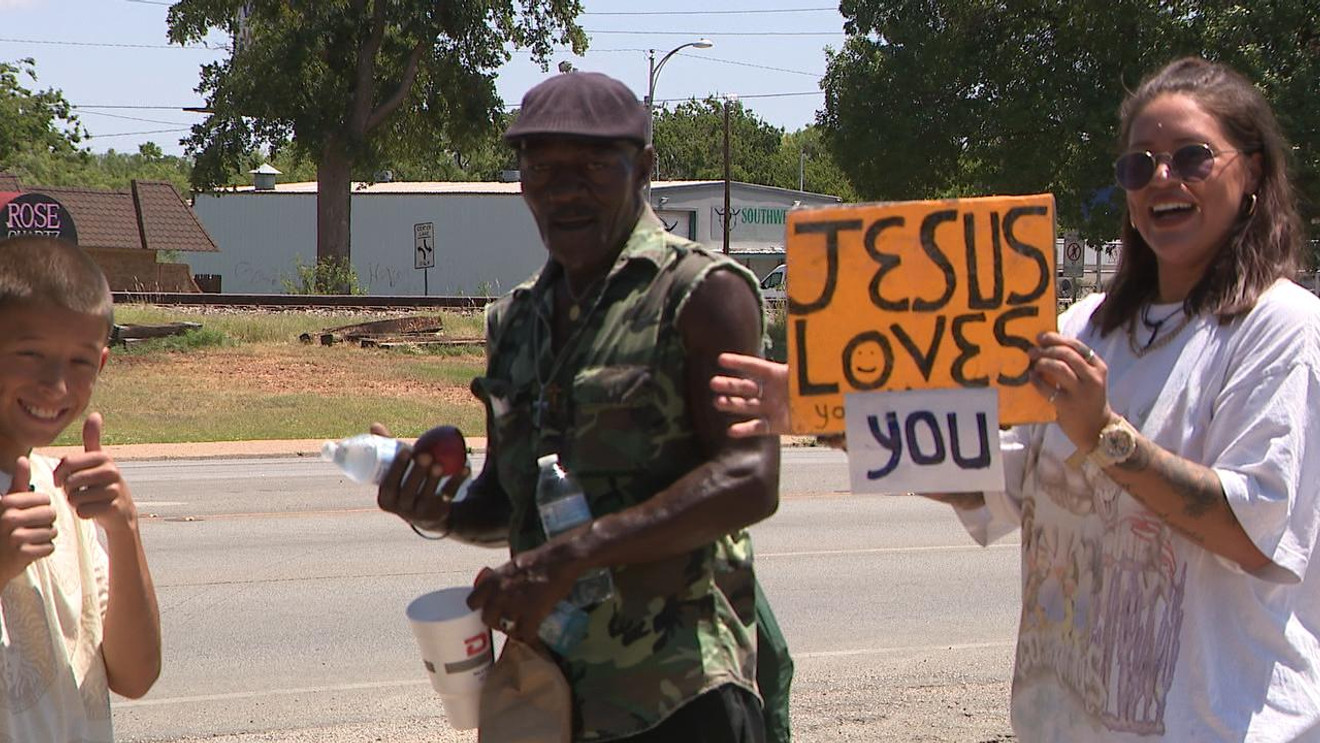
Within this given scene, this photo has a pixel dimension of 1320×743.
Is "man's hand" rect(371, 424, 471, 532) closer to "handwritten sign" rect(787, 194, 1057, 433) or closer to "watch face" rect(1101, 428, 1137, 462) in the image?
"handwritten sign" rect(787, 194, 1057, 433)

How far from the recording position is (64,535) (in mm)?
2926

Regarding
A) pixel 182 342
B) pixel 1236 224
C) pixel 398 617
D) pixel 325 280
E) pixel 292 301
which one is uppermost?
pixel 1236 224

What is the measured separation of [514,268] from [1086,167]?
37267mm

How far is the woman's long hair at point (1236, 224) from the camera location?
274 cm

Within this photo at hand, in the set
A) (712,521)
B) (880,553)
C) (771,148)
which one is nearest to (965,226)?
(712,521)

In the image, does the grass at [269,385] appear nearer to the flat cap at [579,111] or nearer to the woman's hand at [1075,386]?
the flat cap at [579,111]

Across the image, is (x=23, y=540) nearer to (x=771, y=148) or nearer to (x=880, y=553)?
(x=880, y=553)

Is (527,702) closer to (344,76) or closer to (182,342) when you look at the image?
(182,342)

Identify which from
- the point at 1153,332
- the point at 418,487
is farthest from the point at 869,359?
the point at 418,487

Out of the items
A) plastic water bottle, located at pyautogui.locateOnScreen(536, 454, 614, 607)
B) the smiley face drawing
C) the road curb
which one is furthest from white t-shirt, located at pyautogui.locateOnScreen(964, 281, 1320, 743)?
the road curb

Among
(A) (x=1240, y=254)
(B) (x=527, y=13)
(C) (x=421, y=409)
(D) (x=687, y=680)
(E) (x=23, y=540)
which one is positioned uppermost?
(B) (x=527, y=13)

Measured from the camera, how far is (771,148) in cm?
11381

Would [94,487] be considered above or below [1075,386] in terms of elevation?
below

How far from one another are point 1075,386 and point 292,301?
33.0 m
